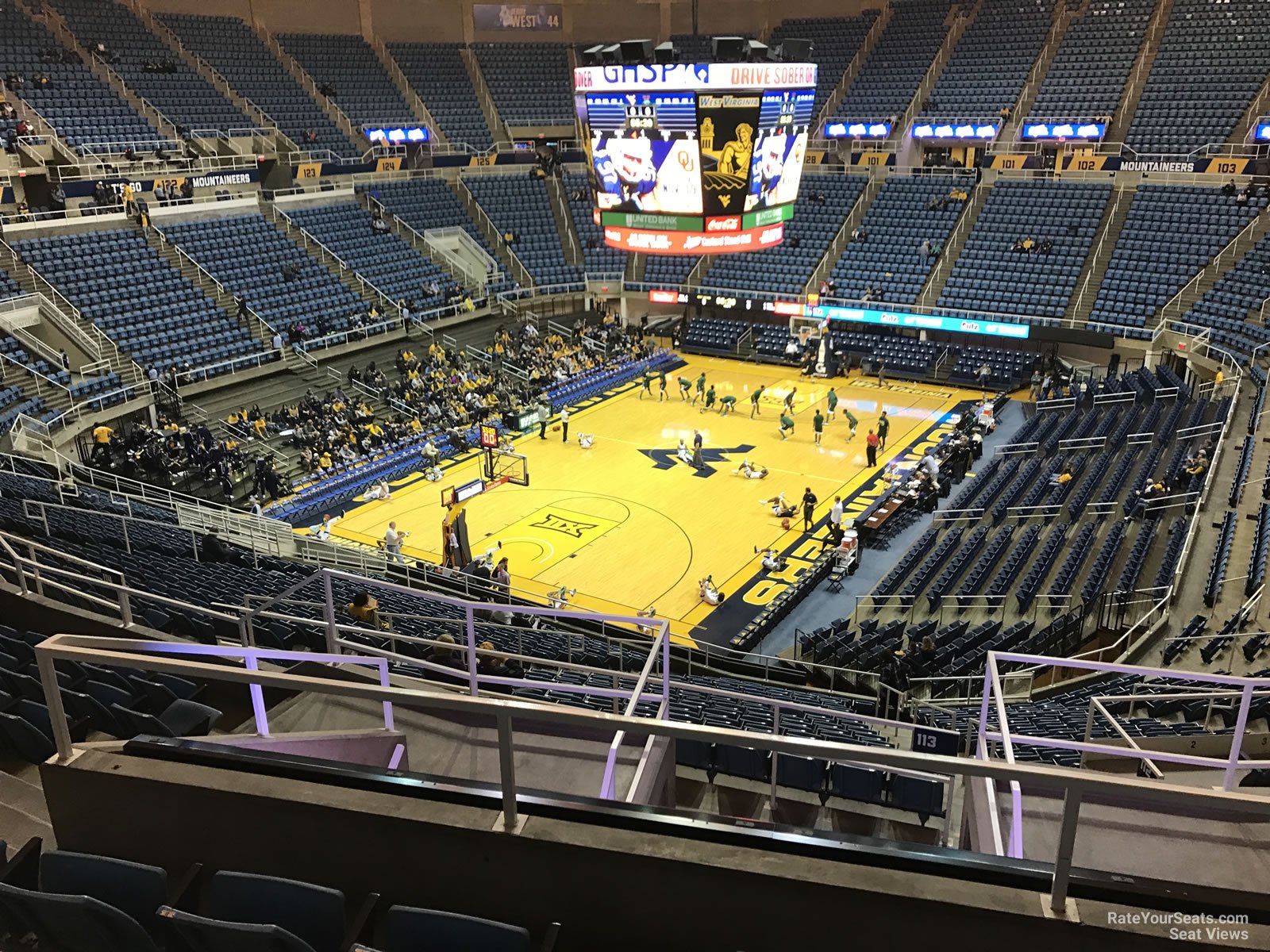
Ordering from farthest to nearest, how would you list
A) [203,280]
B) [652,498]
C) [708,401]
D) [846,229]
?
[846,229]
[708,401]
[203,280]
[652,498]

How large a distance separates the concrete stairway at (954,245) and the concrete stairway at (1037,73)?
2905mm

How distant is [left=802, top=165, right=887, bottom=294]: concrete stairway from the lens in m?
41.6

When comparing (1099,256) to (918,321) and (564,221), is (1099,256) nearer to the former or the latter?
(918,321)

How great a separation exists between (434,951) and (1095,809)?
379cm

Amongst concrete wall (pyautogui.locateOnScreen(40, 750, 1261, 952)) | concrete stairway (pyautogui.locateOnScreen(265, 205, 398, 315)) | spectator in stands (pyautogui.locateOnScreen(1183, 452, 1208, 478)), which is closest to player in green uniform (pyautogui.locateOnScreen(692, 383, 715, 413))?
concrete stairway (pyautogui.locateOnScreen(265, 205, 398, 315))

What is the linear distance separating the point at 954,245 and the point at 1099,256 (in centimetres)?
582

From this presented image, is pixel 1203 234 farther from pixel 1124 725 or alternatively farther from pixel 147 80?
pixel 147 80

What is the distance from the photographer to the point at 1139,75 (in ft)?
136

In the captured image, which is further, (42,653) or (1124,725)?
(1124,725)

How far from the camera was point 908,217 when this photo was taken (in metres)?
42.2

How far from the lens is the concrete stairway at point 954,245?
38.8m

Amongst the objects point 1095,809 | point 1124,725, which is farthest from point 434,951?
point 1124,725

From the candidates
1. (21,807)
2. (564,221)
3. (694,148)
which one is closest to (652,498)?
(694,148)

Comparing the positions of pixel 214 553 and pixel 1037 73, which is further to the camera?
pixel 1037 73
